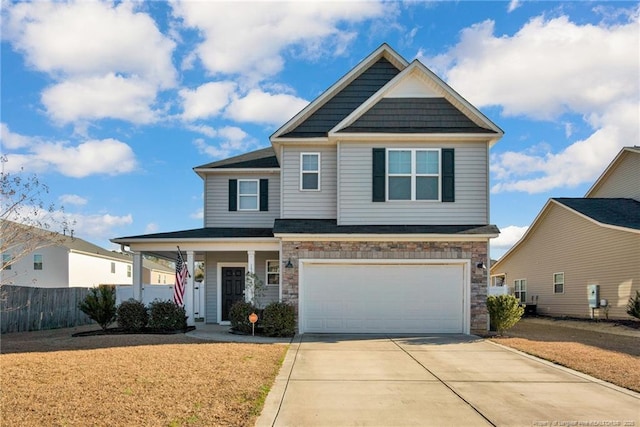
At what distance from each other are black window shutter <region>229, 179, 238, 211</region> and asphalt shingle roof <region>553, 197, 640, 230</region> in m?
12.9

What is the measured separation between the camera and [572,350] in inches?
477

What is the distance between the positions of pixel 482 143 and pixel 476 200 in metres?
1.72

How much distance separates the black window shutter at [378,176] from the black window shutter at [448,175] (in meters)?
1.76

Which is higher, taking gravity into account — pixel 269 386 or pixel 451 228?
pixel 451 228

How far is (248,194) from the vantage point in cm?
1897

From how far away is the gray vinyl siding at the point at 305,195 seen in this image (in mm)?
16359

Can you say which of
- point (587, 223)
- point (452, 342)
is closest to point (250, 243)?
point (452, 342)

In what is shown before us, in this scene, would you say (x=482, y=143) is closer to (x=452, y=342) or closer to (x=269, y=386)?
(x=452, y=342)

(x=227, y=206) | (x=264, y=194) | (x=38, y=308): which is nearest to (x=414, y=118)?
(x=264, y=194)

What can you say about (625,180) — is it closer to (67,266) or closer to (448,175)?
(448,175)

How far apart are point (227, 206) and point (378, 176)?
236 inches

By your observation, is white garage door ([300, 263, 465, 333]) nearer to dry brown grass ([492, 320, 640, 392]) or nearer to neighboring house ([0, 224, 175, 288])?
dry brown grass ([492, 320, 640, 392])

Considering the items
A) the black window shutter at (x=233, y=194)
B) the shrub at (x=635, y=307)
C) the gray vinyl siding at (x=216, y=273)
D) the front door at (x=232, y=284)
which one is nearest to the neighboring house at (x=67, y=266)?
the gray vinyl siding at (x=216, y=273)

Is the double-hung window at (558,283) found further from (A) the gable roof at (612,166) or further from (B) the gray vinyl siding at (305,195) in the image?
(B) the gray vinyl siding at (305,195)
